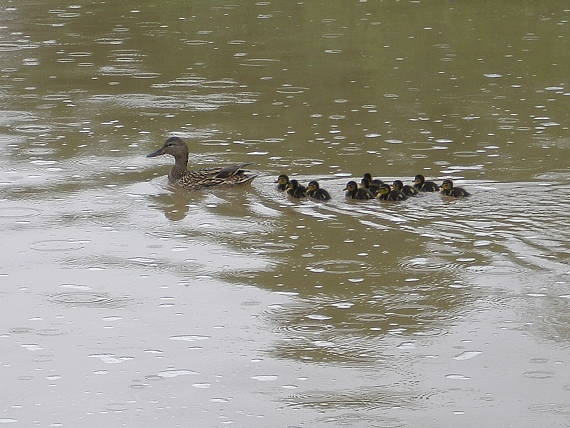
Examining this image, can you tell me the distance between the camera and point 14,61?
1933cm

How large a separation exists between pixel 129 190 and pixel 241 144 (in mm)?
1999

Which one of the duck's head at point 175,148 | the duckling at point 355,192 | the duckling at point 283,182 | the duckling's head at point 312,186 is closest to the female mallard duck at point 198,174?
the duck's head at point 175,148

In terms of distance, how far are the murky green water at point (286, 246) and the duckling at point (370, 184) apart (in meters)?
0.24

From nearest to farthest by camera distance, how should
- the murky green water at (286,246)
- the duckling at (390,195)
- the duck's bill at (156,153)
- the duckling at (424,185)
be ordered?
the murky green water at (286,246), the duckling at (390,195), the duckling at (424,185), the duck's bill at (156,153)

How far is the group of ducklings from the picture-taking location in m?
11.1

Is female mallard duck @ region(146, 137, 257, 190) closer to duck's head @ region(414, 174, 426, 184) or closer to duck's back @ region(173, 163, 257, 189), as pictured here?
duck's back @ region(173, 163, 257, 189)

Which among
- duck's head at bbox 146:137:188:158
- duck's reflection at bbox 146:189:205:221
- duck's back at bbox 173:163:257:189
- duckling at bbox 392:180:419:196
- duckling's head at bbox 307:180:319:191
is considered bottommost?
duck's reflection at bbox 146:189:205:221

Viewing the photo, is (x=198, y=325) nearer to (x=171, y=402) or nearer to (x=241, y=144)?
(x=171, y=402)

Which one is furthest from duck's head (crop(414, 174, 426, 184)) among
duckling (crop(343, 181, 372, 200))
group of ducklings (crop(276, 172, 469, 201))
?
duckling (crop(343, 181, 372, 200))

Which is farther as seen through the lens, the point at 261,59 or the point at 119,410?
the point at 261,59

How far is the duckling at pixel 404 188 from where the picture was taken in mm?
11188

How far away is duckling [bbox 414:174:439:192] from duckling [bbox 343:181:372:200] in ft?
1.64

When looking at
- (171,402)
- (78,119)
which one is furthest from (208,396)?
(78,119)

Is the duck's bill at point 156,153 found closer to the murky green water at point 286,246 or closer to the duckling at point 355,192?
the murky green water at point 286,246
